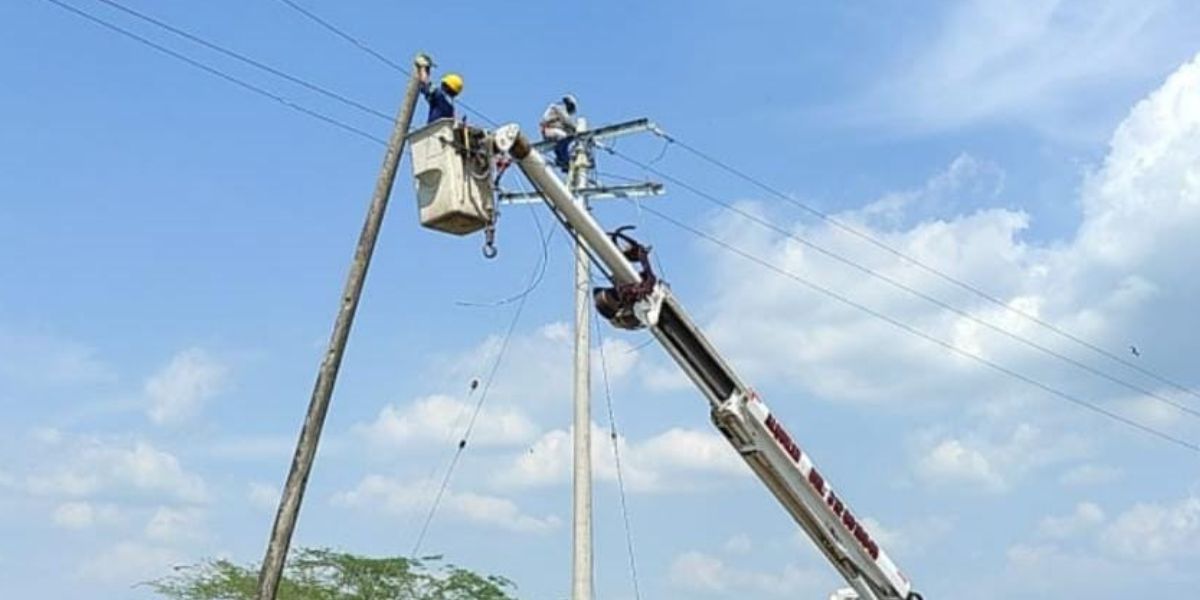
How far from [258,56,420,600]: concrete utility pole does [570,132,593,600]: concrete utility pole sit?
692cm

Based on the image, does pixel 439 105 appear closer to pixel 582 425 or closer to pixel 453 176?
pixel 453 176

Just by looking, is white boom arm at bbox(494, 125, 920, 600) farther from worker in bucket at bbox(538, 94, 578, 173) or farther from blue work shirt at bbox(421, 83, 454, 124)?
worker in bucket at bbox(538, 94, 578, 173)

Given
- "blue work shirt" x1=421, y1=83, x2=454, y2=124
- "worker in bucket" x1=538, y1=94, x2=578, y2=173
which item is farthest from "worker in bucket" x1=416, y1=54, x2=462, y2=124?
"worker in bucket" x1=538, y1=94, x2=578, y2=173

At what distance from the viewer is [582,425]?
21078 millimetres

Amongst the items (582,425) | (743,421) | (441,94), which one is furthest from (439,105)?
(582,425)

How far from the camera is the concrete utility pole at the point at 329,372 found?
11664 mm

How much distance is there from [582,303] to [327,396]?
9469 millimetres

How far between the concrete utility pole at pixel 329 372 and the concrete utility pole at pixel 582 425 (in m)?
6.92

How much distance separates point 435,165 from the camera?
11422 millimetres

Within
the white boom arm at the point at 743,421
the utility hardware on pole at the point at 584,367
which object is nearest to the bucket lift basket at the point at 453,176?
the white boom arm at the point at 743,421

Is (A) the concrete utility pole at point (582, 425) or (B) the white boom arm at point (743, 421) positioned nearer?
(B) the white boom arm at point (743, 421)

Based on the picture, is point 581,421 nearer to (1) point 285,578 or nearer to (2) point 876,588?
(2) point 876,588

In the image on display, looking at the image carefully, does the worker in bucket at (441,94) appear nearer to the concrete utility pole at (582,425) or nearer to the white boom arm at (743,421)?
the white boom arm at (743,421)

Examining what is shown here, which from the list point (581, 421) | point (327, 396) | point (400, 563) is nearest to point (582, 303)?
point (581, 421)
